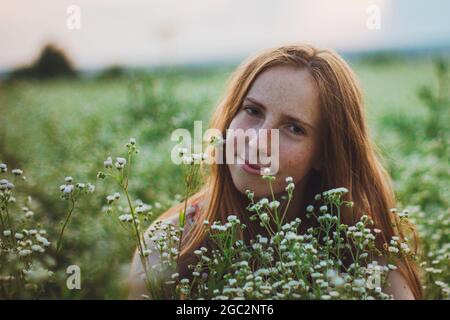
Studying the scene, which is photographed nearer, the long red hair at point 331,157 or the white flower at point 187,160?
the white flower at point 187,160

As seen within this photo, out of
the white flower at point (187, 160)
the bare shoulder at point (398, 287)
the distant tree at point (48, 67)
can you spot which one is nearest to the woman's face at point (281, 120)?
the white flower at point (187, 160)

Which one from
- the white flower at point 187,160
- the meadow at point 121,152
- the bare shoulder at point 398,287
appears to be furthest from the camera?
the meadow at point 121,152

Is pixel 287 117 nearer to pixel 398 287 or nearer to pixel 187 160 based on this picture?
pixel 187 160

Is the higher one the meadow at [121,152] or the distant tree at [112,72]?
the distant tree at [112,72]

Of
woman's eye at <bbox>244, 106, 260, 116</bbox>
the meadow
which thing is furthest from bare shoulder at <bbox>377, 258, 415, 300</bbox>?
woman's eye at <bbox>244, 106, 260, 116</bbox>

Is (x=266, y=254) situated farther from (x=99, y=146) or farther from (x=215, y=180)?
(x=99, y=146)

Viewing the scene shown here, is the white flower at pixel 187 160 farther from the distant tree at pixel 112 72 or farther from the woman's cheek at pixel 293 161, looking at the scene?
the distant tree at pixel 112 72

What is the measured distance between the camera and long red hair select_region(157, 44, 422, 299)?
255 centimetres

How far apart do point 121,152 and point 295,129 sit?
2218 mm

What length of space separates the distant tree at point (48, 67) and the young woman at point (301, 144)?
4.18 m

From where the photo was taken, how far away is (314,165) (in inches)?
105

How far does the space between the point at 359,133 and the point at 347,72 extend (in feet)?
0.83

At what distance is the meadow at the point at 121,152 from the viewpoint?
3.15m

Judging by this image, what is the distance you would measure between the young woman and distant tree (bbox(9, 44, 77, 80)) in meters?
4.18
